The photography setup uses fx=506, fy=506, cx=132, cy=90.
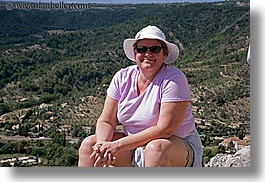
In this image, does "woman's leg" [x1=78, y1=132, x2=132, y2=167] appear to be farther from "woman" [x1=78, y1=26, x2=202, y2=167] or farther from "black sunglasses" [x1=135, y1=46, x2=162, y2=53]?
"black sunglasses" [x1=135, y1=46, x2=162, y2=53]

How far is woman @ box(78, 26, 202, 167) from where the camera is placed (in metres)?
2.22

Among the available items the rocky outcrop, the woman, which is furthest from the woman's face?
the rocky outcrop

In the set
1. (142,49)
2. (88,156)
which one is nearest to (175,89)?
(142,49)

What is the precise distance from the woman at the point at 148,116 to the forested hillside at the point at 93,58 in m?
2.53

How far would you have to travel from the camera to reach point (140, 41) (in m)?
2.36

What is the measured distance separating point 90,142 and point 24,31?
5.78m

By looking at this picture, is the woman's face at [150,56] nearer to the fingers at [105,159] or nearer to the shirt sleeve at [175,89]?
the shirt sleeve at [175,89]

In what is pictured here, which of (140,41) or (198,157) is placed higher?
(140,41)

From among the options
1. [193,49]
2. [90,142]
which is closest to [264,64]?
[90,142]

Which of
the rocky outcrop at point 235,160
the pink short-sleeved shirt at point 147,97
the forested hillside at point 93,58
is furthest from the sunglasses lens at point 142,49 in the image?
the forested hillside at point 93,58

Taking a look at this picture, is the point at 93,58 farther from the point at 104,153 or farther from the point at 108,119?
the point at 104,153

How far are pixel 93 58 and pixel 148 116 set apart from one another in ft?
19.8

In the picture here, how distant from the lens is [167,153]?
7.07 feet

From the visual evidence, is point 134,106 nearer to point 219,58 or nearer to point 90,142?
point 90,142
